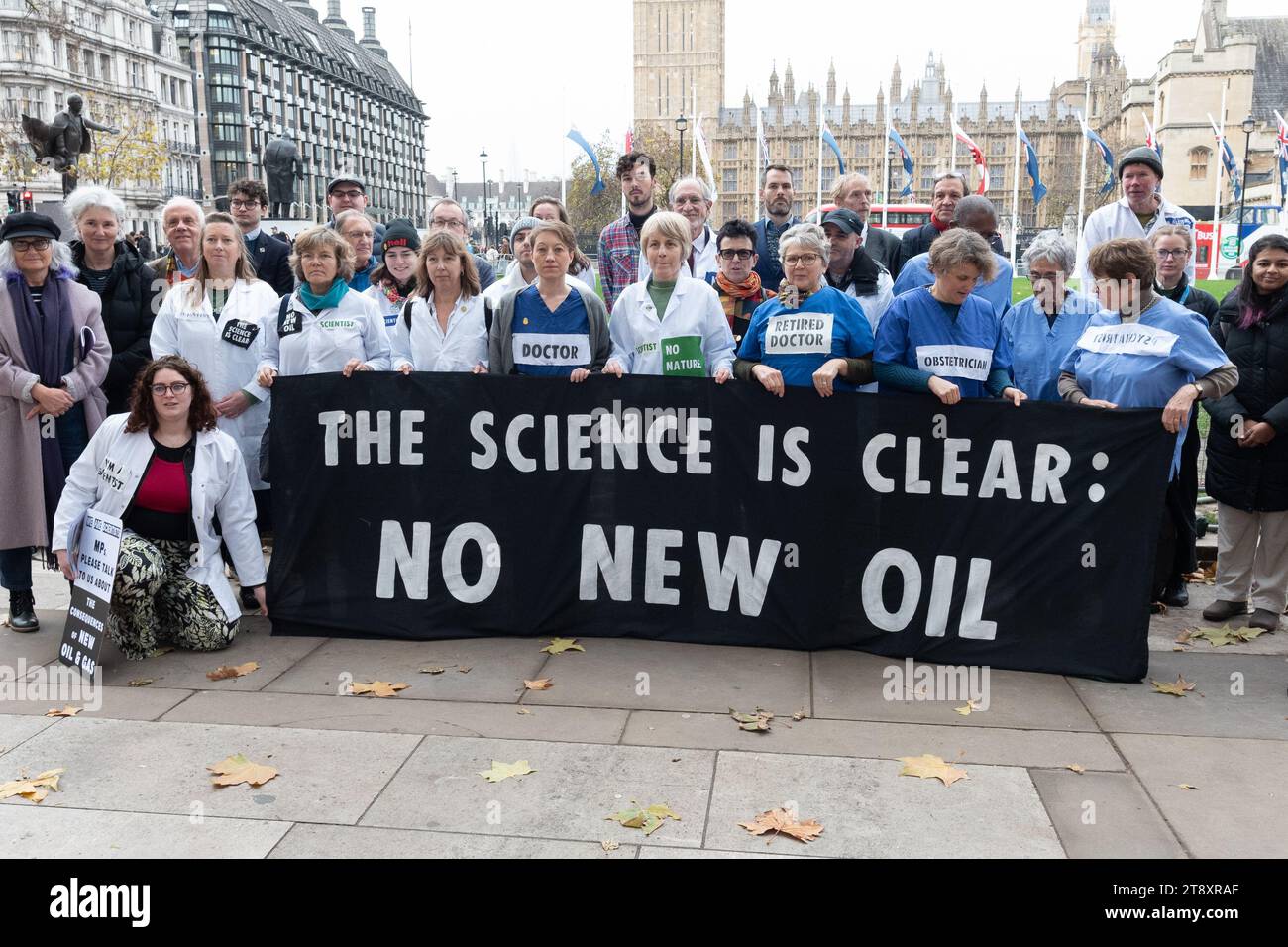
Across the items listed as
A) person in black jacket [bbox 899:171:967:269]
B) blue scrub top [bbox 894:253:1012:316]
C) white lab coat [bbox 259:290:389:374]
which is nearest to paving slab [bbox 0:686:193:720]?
white lab coat [bbox 259:290:389:374]

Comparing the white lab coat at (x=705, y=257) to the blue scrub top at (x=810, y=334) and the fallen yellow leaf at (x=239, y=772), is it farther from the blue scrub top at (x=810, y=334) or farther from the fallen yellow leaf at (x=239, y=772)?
the fallen yellow leaf at (x=239, y=772)

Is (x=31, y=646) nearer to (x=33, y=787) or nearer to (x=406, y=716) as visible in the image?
(x=33, y=787)

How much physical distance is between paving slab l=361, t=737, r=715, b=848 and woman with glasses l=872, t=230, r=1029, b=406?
6.69ft

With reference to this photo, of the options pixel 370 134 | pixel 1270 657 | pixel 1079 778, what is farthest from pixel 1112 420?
pixel 370 134

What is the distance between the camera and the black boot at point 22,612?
19.1ft

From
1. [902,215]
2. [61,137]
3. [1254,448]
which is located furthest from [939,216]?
[902,215]

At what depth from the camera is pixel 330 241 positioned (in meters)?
5.87

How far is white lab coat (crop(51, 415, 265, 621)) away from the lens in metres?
5.35

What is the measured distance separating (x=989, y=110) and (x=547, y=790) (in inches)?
5352

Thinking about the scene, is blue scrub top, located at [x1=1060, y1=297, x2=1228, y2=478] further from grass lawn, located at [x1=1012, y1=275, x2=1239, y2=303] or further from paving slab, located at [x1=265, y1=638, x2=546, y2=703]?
grass lawn, located at [x1=1012, y1=275, x2=1239, y2=303]

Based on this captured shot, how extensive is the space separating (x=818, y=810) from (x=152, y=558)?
11.0ft

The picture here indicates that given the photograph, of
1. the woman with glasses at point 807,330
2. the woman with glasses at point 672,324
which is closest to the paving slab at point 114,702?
the woman with glasses at point 672,324

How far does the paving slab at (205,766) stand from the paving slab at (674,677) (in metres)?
0.85

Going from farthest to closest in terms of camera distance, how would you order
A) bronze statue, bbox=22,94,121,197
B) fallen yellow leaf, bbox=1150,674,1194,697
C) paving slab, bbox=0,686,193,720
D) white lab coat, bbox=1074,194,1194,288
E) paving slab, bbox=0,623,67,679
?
bronze statue, bbox=22,94,121,197
white lab coat, bbox=1074,194,1194,288
paving slab, bbox=0,623,67,679
fallen yellow leaf, bbox=1150,674,1194,697
paving slab, bbox=0,686,193,720
